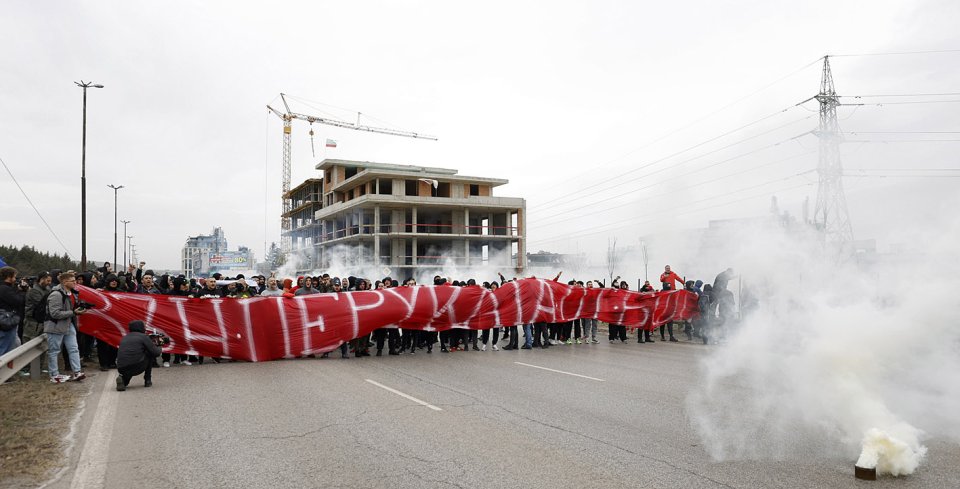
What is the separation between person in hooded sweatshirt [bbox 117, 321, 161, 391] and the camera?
9219mm

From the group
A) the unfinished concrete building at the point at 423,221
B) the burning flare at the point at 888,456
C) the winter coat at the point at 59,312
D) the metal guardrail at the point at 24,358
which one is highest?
the unfinished concrete building at the point at 423,221

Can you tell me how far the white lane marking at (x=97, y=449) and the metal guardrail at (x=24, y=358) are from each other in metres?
1.50

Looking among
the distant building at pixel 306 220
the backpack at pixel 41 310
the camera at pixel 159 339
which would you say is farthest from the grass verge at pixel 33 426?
the distant building at pixel 306 220

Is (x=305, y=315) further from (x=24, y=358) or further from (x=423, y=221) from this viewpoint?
(x=423, y=221)

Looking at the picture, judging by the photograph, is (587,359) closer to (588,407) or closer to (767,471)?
(588,407)

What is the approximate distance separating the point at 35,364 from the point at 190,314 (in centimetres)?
281

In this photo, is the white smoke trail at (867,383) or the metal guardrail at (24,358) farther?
the metal guardrail at (24,358)

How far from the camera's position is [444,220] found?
5697cm

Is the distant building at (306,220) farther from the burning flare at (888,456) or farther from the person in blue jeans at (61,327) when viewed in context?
the burning flare at (888,456)

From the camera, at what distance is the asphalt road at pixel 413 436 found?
509cm

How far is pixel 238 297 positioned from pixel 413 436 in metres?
8.05

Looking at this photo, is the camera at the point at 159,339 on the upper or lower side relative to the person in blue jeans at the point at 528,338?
upper

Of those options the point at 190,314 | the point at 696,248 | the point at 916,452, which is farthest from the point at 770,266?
the point at 696,248

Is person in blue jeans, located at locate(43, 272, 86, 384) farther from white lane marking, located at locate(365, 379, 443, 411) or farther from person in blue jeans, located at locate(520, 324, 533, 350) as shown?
person in blue jeans, located at locate(520, 324, 533, 350)
